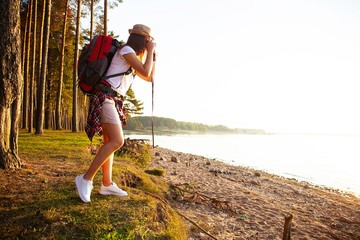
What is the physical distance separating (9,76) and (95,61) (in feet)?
8.13

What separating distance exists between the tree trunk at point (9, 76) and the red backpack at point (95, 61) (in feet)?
7.42

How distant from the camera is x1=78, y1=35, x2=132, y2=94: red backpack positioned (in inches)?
122

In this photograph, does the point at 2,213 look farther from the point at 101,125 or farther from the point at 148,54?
the point at 148,54

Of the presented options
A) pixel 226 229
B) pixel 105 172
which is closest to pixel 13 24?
pixel 105 172

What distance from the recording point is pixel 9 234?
2473mm

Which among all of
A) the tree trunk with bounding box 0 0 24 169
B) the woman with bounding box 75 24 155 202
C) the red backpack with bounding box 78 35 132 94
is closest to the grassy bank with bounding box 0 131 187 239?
the woman with bounding box 75 24 155 202

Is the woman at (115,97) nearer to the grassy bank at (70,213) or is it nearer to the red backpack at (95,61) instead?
the red backpack at (95,61)

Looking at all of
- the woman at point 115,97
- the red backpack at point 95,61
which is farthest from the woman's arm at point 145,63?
the red backpack at point 95,61

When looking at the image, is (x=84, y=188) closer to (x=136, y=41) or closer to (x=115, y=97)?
(x=115, y=97)

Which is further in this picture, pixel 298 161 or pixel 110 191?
pixel 298 161

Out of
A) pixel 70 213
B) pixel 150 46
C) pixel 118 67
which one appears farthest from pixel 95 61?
pixel 70 213

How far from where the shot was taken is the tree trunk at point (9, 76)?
4.48 meters

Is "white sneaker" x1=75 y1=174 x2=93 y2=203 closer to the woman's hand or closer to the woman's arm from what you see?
the woman's arm

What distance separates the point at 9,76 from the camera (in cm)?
459
